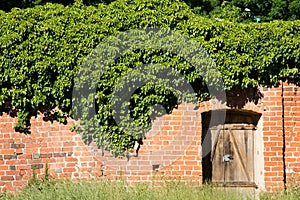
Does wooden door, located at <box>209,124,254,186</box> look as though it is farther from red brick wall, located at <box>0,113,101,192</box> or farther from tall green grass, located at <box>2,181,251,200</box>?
red brick wall, located at <box>0,113,101,192</box>

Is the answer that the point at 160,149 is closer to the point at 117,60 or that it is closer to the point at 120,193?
the point at 117,60

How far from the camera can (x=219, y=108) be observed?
8.92 meters

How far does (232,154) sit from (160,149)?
1588mm

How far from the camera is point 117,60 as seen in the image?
8.75 metres

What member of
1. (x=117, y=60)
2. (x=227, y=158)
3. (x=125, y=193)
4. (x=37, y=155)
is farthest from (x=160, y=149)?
(x=37, y=155)

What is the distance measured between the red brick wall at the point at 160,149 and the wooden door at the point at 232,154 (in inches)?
19.1

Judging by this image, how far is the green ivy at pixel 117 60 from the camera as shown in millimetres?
8648

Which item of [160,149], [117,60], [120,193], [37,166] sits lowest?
[120,193]

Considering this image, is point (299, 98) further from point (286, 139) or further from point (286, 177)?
point (286, 177)

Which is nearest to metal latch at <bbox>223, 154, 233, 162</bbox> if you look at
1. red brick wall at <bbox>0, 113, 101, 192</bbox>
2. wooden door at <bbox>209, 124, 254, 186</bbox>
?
wooden door at <bbox>209, 124, 254, 186</bbox>

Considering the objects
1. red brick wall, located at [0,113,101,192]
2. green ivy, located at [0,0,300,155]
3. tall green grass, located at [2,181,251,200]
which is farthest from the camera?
red brick wall, located at [0,113,101,192]

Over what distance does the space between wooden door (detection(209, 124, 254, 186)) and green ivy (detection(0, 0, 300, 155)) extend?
104 centimetres

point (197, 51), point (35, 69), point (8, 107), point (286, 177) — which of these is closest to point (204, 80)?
point (197, 51)

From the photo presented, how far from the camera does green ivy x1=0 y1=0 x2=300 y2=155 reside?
8648 millimetres
